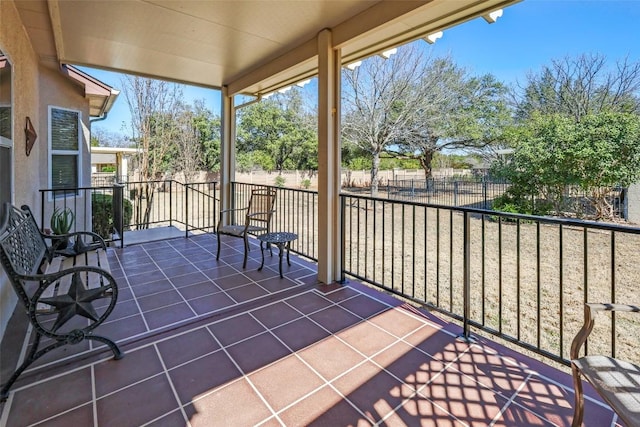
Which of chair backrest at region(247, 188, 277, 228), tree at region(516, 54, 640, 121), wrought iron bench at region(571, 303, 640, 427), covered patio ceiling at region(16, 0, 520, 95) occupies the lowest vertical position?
wrought iron bench at region(571, 303, 640, 427)

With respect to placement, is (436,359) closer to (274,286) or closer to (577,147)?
(274,286)

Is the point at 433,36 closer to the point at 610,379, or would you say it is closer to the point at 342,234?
the point at 342,234

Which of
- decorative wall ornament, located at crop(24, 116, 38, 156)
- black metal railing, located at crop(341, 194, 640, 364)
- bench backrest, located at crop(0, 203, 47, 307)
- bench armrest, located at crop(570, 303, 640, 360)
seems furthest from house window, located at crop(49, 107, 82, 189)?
bench armrest, located at crop(570, 303, 640, 360)

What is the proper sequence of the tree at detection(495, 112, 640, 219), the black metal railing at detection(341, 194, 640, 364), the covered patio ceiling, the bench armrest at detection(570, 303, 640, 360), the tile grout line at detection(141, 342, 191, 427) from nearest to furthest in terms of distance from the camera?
the bench armrest at detection(570, 303, 640, 360) < the tile grout line at detection(141, 342, 191, 427) < the black metal railing at detection(341, 194, 640, 364) < the covered patio ceiling < the tree at detection(495, 112, 640, 219)

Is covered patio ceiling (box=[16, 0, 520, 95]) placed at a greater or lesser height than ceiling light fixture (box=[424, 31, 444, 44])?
greater

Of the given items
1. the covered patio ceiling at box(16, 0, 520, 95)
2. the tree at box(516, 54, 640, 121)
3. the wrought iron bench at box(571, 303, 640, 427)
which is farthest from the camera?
the tree at box(516, 54, 640, 121)

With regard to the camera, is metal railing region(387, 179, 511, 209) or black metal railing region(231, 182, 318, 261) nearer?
black metal railing region(231, 182, 318, 261)

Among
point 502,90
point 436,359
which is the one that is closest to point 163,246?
point 436,359

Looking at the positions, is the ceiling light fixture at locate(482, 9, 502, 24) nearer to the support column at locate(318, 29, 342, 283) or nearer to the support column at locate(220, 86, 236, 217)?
the support column at locate(318, 29, 342, 283)

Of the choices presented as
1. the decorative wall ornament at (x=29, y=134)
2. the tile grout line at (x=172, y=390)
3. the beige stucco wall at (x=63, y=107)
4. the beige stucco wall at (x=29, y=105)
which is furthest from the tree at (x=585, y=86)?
the decorative wall ornament at (x=29, y=134)

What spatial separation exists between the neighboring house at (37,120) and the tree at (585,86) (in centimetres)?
1422

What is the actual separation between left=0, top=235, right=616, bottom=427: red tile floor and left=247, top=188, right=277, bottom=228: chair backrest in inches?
51.3

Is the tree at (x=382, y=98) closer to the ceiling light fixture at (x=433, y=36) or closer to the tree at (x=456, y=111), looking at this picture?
the tree at (x=456, y=111)

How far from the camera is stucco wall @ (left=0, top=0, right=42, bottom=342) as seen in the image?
2262 millimetres
